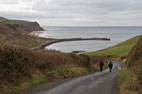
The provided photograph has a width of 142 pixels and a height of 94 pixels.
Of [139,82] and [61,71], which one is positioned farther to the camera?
[61,71]

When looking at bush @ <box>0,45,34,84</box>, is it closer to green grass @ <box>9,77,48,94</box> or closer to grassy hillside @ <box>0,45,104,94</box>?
grassy hillside @ <box>0,45,104,94</box>

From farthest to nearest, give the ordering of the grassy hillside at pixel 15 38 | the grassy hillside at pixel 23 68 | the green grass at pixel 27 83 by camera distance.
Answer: the grassy hillside at pixel 15 38
the grassy hillside at pixel 23 68
the green grass at pixel 27 83

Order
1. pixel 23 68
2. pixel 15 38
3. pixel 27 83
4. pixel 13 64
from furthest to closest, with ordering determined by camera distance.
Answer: pixel 15 38, pixel 23 68, pixel 27 83, pixel 13 64

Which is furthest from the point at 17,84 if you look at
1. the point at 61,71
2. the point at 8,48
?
the point at 61,71

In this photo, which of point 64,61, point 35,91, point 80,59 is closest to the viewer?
point 35,91

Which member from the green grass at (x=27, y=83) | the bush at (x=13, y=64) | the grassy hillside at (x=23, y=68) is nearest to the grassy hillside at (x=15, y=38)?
the grassy hillside at (x=23, y=68)

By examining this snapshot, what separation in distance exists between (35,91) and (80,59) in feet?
50.9

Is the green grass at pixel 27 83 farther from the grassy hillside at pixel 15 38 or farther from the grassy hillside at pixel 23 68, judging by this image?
the grassy hillside at pixel 15 38

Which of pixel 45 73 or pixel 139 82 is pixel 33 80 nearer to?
pixel 45 73

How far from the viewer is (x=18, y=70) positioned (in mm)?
13609

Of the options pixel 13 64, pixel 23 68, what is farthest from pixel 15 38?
pixel 13 64

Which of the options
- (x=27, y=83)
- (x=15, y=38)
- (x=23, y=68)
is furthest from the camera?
(x=15, y=38)

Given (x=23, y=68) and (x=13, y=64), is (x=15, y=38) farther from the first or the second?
(x=13, y=64)

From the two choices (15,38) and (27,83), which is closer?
(27,83)
